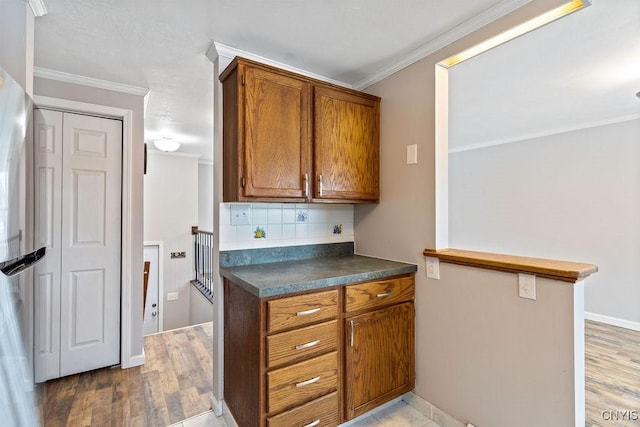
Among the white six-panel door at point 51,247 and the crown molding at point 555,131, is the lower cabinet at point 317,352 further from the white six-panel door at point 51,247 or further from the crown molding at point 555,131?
the crown molding at point 555,131

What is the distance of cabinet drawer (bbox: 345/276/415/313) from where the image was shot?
1738 mm

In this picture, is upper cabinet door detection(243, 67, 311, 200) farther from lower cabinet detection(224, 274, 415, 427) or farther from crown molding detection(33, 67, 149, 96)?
crown molding detection(33, 67, 149, 96)

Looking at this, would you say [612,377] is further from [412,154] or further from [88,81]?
[88,81]

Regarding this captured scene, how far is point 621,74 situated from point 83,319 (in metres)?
4.68

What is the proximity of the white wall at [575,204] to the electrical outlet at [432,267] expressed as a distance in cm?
289

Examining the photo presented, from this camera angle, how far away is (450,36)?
181 centimetres

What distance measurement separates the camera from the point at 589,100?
2932mm

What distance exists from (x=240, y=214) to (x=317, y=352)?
1.01 meters

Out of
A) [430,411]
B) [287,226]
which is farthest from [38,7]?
[430,411]

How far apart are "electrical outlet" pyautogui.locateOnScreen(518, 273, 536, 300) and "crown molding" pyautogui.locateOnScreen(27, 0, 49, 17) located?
271 centimetres

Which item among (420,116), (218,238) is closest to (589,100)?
(420,116)

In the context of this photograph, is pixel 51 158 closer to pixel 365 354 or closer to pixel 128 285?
pixel 128 285

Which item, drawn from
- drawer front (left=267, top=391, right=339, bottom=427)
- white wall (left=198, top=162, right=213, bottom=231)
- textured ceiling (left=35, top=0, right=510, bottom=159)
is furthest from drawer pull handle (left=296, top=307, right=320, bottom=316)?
white wall (left=198, top=162, right=213, bottom=231)

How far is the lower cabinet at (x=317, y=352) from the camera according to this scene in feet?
4.85
